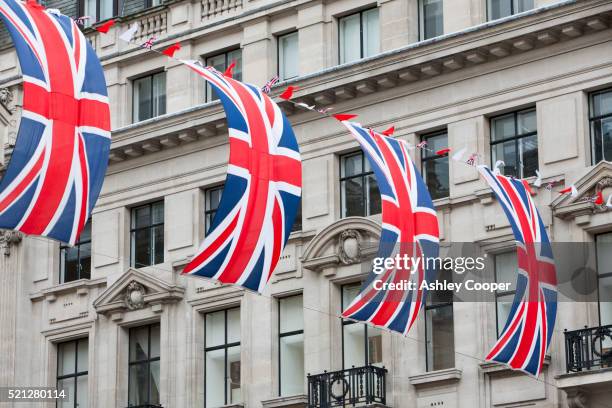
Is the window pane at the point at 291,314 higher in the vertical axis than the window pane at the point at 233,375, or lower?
higher

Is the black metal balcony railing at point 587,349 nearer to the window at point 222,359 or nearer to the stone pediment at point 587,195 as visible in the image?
the stone pediment at point 587,195

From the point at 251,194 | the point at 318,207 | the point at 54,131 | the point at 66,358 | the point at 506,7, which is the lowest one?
the point at 66,358

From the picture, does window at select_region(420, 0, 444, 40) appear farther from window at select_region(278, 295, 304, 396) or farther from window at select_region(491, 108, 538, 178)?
window at select_region(278, 295, 304, 396)

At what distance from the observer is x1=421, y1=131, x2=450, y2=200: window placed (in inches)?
1761

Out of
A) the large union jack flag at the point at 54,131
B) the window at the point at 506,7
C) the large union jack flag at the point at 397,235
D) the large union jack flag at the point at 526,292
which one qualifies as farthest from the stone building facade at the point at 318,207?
the large union jack flag at the point at 54,131

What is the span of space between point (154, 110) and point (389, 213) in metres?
14.8

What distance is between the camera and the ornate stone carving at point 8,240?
169ft

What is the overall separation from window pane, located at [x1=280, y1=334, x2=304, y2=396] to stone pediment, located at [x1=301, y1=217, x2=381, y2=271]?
181 cm

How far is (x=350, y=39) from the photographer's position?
47.1m

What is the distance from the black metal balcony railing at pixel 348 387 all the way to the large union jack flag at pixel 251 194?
9.48 m

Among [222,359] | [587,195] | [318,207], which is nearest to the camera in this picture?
[587,195]

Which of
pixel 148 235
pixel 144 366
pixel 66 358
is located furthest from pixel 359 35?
pixel 66 358

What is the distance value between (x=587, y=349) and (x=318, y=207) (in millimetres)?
8197

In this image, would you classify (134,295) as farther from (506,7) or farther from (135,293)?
(506,7)
